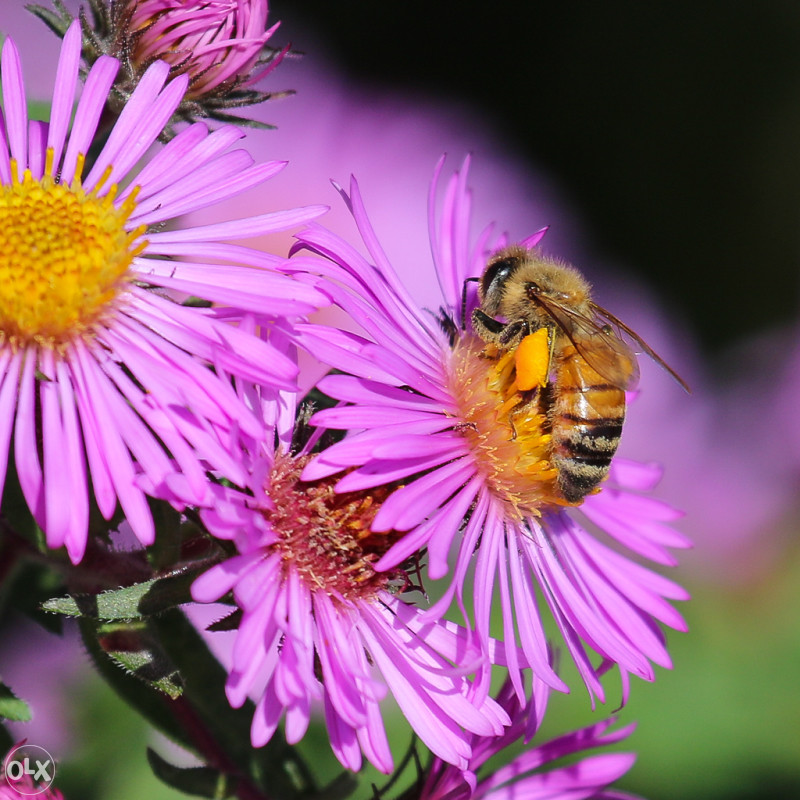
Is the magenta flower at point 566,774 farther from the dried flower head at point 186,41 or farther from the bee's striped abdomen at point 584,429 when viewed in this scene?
the dried flower head at point 186,41

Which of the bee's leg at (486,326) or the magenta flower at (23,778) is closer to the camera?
the magenta flower at (23,778)

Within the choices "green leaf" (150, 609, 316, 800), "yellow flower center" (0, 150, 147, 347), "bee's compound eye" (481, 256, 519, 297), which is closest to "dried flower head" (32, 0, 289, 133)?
"yellow flower center" (0, 150, 147, 347)

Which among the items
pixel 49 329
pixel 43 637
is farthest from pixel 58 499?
pixel 43 637

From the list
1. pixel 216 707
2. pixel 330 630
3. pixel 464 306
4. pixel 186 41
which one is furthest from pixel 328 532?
pixel 186 41

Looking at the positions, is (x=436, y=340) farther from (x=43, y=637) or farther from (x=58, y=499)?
(x=43, y=637)

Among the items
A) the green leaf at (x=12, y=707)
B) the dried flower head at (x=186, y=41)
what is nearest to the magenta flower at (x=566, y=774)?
the green leaf at (x=12, y=707)

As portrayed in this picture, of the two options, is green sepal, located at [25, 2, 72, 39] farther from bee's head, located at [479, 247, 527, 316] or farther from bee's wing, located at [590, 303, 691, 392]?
bee's wing, located at [590, 303, 691, 392]
